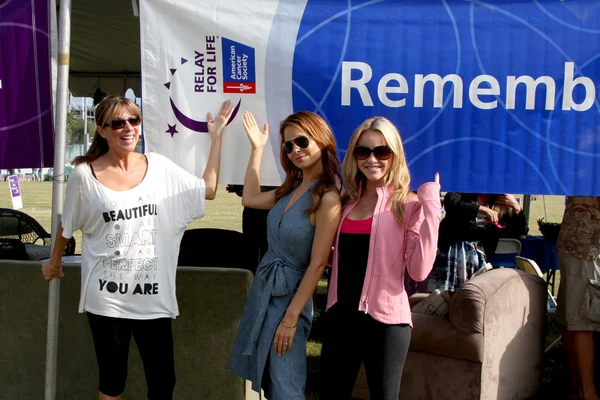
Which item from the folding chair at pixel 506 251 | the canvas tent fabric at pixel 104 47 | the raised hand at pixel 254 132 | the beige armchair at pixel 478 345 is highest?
the canvas tent fabric at pixel 104 47

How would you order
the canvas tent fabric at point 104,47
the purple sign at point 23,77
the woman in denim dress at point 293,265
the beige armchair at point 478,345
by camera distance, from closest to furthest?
the woman in denim dress at point 293,265 → the purple sign at point 23,77 → the beige armchair at point 478,345 → the canvas tent fabric at point 104,47

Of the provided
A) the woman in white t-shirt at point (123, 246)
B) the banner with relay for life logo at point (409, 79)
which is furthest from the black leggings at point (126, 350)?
the banner with relay for life logo at point (409, 79)

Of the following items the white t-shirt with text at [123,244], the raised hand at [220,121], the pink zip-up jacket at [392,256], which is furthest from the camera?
the raised hand at [220,121]

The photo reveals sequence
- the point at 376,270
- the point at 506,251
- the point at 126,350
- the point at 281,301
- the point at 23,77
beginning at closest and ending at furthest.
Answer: the point at 376,270, the point at 281,301, the point at 126,350, the point at 23,77, the point at 506,251

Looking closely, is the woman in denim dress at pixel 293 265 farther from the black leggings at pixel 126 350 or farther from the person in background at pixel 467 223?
the person in background at pixel 467 223

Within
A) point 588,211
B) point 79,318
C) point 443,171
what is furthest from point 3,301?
point 588,211

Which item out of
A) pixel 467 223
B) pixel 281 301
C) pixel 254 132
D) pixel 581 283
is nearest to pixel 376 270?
pixel 281 301

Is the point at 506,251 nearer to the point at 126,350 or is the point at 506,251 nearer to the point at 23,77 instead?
the point at 126,350

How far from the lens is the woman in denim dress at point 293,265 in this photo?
289 cm

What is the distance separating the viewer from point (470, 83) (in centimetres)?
348

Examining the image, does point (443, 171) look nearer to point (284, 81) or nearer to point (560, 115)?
point (560, 115)

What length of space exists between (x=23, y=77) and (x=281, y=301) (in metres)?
2.12

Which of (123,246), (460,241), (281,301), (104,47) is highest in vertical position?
(104,47)

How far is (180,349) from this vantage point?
400cm
